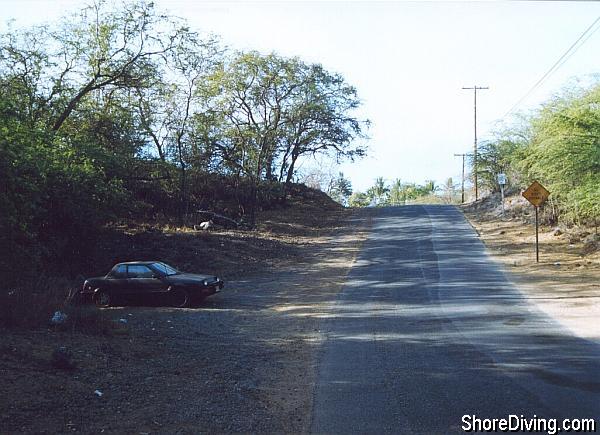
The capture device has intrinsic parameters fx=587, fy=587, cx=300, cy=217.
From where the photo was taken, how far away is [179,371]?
8.44m

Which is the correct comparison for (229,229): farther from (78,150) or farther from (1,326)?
(1,326)

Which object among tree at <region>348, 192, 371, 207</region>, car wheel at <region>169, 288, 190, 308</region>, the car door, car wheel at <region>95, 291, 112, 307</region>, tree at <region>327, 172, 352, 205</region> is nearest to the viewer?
car wheel at <region>169, 288, 190, 308</region>

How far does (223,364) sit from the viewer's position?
29.7 ft

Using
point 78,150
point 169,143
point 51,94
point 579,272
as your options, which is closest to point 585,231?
point 579,272

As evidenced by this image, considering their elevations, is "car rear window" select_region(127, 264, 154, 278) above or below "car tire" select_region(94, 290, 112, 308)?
above

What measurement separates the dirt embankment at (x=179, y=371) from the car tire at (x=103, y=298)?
2.56ft

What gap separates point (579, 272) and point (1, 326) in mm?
17175

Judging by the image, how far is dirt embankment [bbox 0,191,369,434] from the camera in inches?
243

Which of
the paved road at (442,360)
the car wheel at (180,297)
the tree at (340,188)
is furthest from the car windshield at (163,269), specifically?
the tree at (340,188)

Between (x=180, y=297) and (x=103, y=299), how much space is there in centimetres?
241

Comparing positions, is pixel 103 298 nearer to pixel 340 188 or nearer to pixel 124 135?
pixel 124 135

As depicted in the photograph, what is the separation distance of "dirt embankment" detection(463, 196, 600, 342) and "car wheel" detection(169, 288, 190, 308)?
9.06 m

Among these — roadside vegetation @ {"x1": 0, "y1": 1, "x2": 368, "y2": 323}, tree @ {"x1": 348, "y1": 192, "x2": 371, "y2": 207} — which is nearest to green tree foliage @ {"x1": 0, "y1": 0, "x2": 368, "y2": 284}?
roadside vegetation @ {"x1": 0, "y1": 1, "x2": 368, "y2": 323}

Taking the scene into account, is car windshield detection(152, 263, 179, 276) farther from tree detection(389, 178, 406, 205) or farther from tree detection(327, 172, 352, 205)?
tree detection(389, 178, 406, 205)
